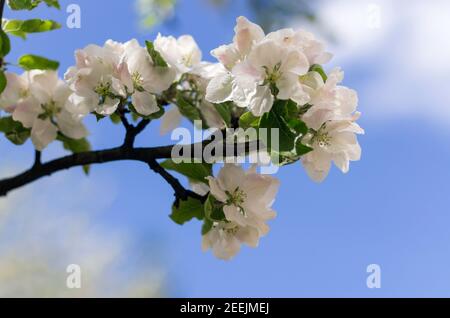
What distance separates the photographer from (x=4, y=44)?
1112 mm

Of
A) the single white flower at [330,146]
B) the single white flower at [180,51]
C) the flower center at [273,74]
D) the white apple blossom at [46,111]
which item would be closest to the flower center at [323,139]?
the single white flower at [330,146]

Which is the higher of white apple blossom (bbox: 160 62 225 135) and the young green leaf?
the young green leaf

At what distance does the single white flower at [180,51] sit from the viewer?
3.46 feet

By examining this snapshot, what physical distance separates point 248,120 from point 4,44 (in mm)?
521

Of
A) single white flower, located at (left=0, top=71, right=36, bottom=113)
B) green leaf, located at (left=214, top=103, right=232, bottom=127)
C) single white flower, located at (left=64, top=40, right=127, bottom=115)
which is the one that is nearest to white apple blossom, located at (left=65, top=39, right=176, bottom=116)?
single white flower, located at (left=64, top=40, right=127, bottom=115)

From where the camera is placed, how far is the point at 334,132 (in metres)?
0.86

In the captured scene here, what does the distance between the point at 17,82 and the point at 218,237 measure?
51cm

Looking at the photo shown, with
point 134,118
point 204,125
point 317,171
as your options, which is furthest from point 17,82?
point 317,171

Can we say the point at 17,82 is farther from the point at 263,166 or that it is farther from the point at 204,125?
the point at 263,166

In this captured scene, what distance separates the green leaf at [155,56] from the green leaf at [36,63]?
0.25m

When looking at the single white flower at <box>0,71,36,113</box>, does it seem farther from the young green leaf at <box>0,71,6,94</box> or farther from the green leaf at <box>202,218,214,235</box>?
the green leaf at <box>202,218,214,235</box>

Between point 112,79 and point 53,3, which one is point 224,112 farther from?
point 53,3

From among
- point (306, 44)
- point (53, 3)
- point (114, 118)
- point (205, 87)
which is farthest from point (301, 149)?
point (53, 3)

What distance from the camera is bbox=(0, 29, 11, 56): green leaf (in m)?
1.10
